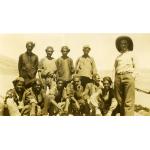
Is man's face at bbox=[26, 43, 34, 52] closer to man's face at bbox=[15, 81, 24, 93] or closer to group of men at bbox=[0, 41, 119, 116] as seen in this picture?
group of men at bbox=[0, 41, 119, 116]

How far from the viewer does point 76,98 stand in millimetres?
2955

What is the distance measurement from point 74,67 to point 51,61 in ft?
0.59

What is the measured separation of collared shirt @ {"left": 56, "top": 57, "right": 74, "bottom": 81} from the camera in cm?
297

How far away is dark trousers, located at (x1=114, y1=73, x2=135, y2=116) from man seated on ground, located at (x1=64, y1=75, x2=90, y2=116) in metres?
0.25

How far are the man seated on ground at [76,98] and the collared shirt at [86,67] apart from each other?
2.2 inches

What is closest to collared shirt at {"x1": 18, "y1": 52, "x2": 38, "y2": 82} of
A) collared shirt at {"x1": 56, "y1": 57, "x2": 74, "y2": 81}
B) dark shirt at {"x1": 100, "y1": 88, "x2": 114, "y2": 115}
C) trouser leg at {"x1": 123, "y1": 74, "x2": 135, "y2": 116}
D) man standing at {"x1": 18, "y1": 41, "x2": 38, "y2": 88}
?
man standing at {"x1": 18, "y1": 41, "x2": 38, "y2": 88}

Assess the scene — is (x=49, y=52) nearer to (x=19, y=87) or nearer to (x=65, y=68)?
(x=65, y=68)

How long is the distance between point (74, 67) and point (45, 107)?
372 mm
